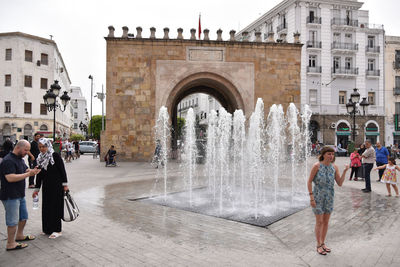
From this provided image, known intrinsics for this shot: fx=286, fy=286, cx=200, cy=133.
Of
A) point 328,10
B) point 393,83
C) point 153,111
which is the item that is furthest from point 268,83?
point 393,83

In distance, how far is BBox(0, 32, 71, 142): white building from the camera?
103 feet

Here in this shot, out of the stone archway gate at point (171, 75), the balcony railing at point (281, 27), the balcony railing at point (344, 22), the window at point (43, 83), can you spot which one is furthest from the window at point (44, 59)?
the balcony railing at point (344, 22)

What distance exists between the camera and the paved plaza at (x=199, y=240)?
3408mm

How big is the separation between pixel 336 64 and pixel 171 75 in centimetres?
2307

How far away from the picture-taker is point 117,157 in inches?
642

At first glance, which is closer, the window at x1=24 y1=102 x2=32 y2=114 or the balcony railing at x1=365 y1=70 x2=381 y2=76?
the balcony railing at x1=365 y1=70 x2=381 y2=76

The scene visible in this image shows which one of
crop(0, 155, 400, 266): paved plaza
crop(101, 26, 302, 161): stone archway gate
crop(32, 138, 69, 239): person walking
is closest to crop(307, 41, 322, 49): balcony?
crop(101, 26, 302, 161): stone archway gate

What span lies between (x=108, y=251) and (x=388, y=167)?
7118 millimetres

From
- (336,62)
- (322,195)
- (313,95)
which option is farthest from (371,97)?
(322,195)

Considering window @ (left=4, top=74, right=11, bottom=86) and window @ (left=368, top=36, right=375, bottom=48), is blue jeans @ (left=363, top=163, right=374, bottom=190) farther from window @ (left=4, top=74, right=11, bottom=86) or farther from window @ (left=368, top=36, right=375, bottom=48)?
window @ (left=4, top=74, right=11, bottom=86)

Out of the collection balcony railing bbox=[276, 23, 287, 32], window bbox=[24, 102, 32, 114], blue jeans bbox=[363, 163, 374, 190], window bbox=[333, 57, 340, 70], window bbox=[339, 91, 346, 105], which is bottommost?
blue jeans bbox=[363, 163, 374, 190]

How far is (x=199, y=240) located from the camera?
4.07 meters

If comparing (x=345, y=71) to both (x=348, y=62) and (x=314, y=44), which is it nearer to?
(x=348, y=62)

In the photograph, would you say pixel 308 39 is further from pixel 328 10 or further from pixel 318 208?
pixel 318 208
